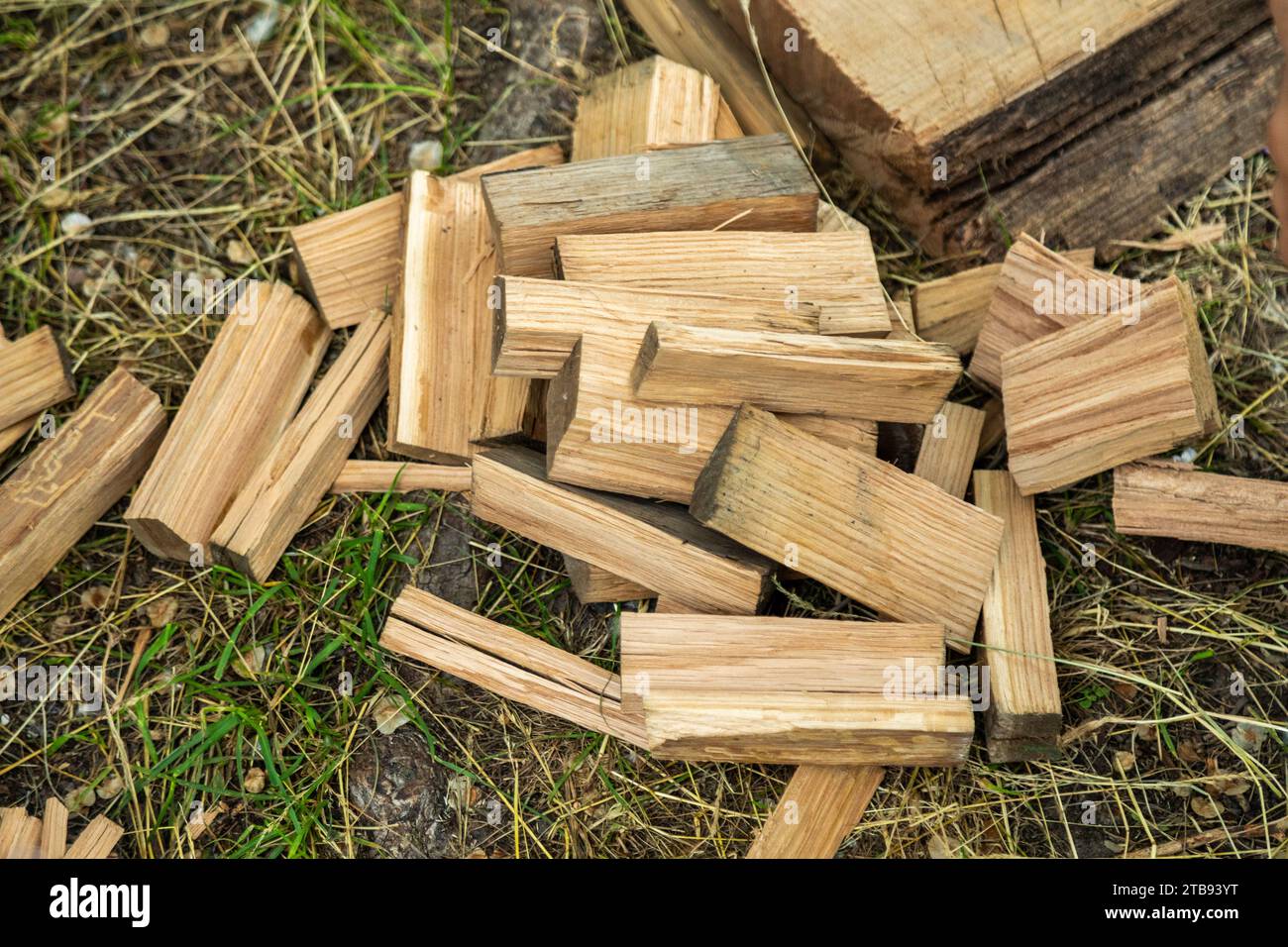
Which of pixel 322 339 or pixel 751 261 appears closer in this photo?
pixel 751 261

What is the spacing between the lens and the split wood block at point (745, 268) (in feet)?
9.11

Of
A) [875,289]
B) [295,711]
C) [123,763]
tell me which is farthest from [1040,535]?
[123,763]

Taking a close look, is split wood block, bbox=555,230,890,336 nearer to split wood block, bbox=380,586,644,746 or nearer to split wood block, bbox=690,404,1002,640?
split wood block, bbox=690,404,1002,640

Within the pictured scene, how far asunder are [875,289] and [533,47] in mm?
1407

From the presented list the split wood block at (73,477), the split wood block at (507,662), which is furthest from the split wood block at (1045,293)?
the split wood block at (73,477)

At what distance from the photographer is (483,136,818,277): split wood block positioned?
2.83 metres

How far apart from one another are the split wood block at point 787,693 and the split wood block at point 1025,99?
1.25 meters

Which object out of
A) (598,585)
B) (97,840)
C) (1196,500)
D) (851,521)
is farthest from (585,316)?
(97,840)

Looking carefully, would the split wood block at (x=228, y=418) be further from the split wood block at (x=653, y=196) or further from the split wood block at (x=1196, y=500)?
the split wood block at (x=1196, y=500)

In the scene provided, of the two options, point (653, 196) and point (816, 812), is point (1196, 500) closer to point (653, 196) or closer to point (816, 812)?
point (816, 812)

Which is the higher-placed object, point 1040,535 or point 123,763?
point 1040,535

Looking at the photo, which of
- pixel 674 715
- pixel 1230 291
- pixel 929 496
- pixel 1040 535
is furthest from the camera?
pixel 1230 291

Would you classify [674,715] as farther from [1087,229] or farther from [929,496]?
[1087,229]

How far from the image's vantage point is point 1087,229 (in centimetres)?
321
